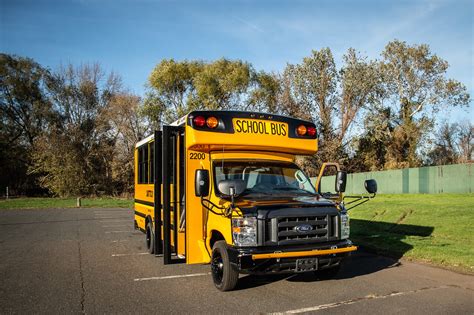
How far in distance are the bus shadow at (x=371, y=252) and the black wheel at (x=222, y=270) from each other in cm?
38

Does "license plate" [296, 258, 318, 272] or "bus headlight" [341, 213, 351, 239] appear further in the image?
"bus headlight" [341, 213, 351, 239]

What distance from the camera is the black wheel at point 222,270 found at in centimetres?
609

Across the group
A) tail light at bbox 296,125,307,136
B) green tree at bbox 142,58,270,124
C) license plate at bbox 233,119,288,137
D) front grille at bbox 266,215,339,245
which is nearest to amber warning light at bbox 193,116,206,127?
license plate at bbox 233,119,288,137

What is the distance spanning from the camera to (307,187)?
7527 mm

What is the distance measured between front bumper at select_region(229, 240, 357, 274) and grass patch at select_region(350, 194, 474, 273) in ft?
11.7

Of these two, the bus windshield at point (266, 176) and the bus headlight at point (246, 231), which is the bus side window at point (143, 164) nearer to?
the bus windshield at point (266, 176)

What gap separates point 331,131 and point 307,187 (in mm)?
32950

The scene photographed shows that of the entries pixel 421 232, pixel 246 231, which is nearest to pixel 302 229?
pixel 246 231

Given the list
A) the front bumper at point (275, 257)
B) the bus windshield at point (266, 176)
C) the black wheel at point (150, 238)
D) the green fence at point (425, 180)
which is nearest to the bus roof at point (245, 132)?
the bus windshield at point (266, 176)

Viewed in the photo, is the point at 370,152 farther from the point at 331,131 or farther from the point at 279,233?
the point at 279,233

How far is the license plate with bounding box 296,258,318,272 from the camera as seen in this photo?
19.4 feet

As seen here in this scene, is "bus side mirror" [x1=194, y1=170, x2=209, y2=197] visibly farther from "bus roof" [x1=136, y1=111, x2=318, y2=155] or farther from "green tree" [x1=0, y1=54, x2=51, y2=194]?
"green tree" [x1=0, y1=54, x2=51, y2=194]

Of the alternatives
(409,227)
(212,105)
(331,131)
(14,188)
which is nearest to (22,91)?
(14,188)

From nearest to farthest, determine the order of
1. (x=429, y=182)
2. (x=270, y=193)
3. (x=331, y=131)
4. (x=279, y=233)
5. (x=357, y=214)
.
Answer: (x=279, y=233)
(x=270, y=193)
(x=357, y=214)
(x=429, y=182)
(x=331, y=131)
